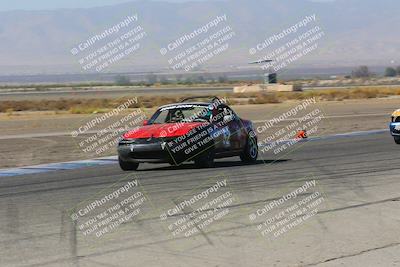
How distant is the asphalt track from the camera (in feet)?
25.0

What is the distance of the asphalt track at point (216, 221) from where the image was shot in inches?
300

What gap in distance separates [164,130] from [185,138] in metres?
0.46

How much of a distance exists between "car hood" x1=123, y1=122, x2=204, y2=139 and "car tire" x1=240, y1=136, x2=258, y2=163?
171cm

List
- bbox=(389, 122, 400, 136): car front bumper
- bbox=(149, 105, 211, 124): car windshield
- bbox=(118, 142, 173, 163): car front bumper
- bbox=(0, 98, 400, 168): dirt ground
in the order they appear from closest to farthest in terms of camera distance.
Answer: bbox=(118, 142, 173, 163): car front bumper < bbox=(149, 105, 211, 124): car windshield < bbox=(389, 122, 400, 136): car front bumper < bbox=(0, 98, 400, 168): dirt ground

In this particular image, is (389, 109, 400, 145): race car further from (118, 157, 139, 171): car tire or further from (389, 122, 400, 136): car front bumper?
(118, 157, 139, 171): car tire

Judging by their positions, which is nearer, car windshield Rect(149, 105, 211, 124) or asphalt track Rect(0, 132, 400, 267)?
asphalt track Rect(0, 132, 400, 267)

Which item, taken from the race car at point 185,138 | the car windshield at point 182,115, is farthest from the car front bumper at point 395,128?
the car windshield at point 182,115

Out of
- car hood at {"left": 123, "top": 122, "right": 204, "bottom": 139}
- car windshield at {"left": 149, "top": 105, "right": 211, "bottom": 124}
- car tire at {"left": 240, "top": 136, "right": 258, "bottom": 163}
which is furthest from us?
car tire at {"left": 240, "top": 136, "right": 258, "bottom": 163}

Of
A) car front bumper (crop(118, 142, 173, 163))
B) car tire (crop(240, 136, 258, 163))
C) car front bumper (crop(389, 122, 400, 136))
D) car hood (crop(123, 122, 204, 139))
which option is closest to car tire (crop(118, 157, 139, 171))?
car front bumper (crop(118, 142, 173, 163))

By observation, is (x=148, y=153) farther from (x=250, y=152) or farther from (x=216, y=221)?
(x=216, y=221)

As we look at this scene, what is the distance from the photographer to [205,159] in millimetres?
15359

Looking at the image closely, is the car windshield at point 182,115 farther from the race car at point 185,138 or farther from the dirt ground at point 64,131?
the dirt ground at point 64,131

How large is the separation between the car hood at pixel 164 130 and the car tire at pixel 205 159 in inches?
22.3

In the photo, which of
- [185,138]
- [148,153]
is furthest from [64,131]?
[185,138]
